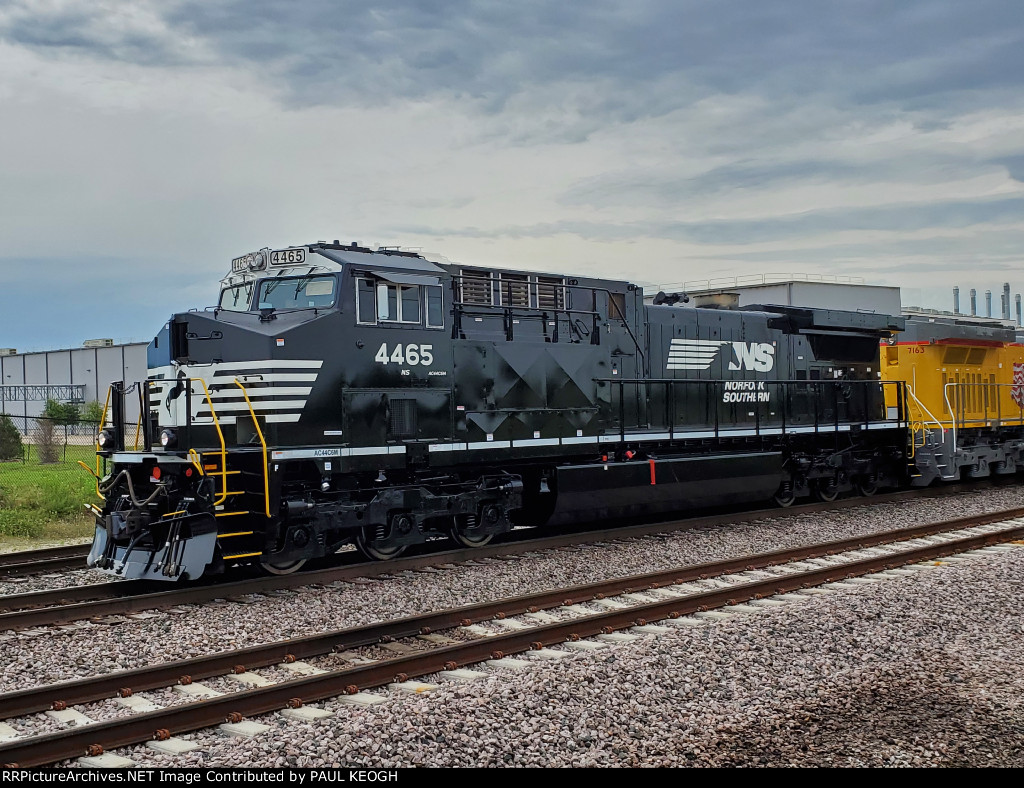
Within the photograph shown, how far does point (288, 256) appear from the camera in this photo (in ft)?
34.8

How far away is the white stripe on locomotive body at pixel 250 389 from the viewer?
32.0ft

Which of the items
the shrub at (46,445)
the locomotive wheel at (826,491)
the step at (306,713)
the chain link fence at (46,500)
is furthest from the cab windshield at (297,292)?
the shrub at (46,445)

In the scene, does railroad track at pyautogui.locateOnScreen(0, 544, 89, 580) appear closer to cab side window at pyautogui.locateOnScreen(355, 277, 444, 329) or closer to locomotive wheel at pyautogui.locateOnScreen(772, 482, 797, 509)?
cab side window at pyautogui.locateOnScreen(355, 277, 444, 329)

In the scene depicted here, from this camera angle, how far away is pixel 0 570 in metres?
10.7

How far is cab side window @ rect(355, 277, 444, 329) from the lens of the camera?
10445 mm

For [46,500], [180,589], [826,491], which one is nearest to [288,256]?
[180,589]

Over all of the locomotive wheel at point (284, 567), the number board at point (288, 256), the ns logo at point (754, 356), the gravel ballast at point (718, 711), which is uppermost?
the number board at point (288, 256)

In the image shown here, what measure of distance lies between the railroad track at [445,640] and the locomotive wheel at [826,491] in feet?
15.7

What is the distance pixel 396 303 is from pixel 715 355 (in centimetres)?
666

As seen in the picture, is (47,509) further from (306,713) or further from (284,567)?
(306,713)

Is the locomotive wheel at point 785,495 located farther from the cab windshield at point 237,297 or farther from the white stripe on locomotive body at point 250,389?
the cab windshield at point 237,297

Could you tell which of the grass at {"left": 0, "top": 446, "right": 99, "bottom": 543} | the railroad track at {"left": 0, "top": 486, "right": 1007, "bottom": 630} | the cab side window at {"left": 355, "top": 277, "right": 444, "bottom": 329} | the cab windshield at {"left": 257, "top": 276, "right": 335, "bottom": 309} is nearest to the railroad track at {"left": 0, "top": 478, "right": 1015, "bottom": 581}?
the railroad track at {"left": 0, "top": 486, "right": 1007, "bottom": 630}

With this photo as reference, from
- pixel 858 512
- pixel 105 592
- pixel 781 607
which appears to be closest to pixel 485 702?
pixel 781 607
